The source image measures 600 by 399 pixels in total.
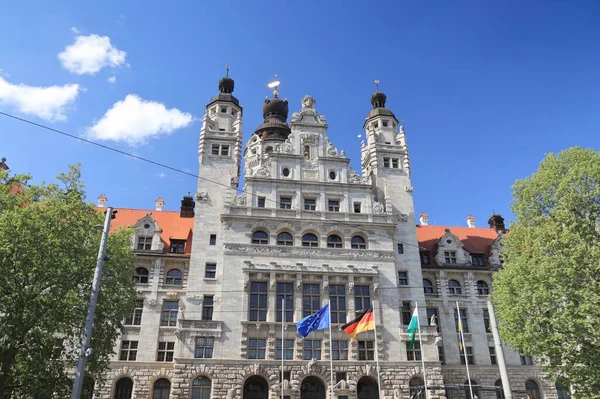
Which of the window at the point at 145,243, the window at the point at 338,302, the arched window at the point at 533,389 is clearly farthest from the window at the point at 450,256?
the window at the point at 145,243

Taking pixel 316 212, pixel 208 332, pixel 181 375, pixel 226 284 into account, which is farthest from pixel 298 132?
pixel 181 375

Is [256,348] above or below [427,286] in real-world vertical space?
below

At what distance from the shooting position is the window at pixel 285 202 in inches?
1602

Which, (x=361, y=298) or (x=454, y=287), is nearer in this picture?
(x=361, y=298)

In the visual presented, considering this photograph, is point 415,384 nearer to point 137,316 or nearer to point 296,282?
point 296,282

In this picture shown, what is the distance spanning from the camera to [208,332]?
34.5 m

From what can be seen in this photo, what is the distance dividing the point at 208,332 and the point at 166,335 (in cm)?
507

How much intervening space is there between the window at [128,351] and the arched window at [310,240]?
16079 mm

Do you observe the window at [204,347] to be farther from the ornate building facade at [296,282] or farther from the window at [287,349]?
the window at [287,349]

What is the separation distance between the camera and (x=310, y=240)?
39688mm

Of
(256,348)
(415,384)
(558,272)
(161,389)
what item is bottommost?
(161,389)

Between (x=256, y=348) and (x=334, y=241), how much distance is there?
11316mm

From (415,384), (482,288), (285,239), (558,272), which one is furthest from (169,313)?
Result: (482,288)

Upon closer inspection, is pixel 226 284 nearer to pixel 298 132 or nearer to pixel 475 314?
pixel 298 132
